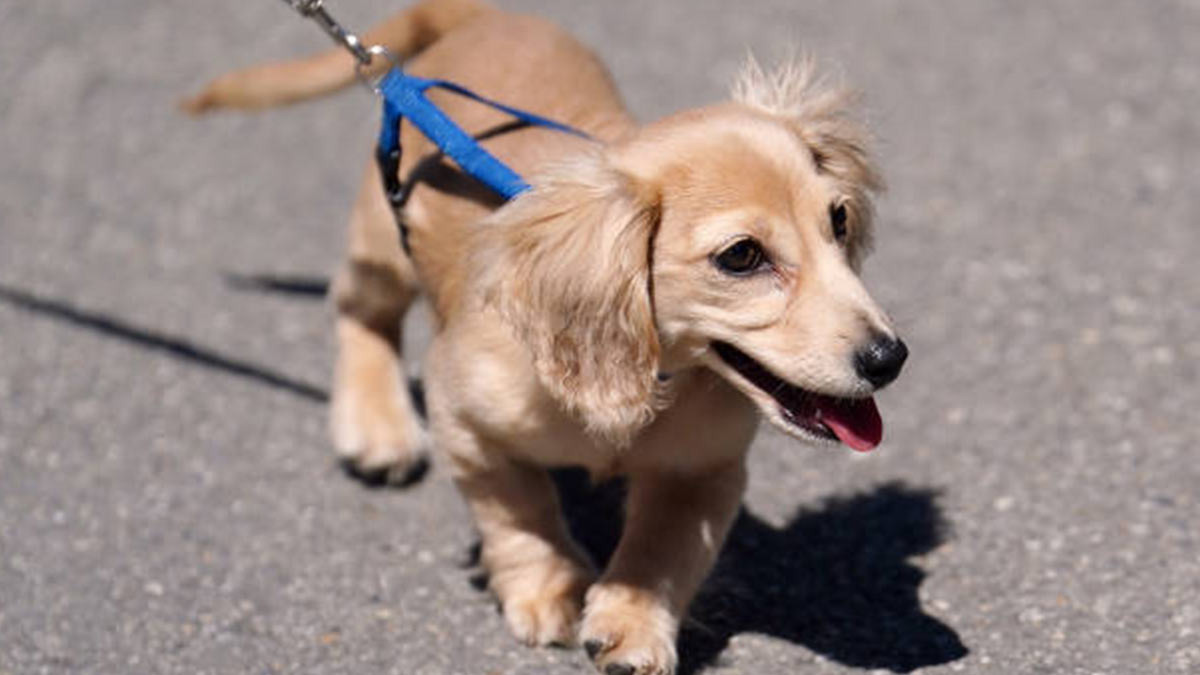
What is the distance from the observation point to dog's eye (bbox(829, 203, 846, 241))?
140 inches

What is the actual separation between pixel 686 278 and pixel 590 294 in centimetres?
19

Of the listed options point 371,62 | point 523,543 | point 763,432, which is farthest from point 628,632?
point 371,62

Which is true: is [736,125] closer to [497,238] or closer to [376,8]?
[497,238]

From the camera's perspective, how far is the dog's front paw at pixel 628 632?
3615 mm

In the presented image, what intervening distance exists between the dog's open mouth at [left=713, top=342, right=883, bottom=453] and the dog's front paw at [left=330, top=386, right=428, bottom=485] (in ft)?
4.89

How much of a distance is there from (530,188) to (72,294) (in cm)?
260

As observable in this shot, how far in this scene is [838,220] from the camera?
3607 mm

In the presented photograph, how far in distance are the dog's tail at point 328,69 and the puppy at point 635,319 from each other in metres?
0.53

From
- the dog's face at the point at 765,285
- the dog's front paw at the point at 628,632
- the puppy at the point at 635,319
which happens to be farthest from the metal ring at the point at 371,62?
the dog's front paw at the point at 628,632

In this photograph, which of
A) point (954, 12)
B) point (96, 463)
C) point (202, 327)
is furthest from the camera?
point (954, 12)

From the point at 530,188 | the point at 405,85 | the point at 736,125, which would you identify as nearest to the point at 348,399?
the point at 405,85

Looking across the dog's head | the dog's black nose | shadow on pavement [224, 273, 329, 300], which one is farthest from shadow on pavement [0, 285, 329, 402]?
the dog's black nose

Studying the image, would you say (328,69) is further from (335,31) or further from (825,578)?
(825,578)

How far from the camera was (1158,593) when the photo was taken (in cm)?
396
